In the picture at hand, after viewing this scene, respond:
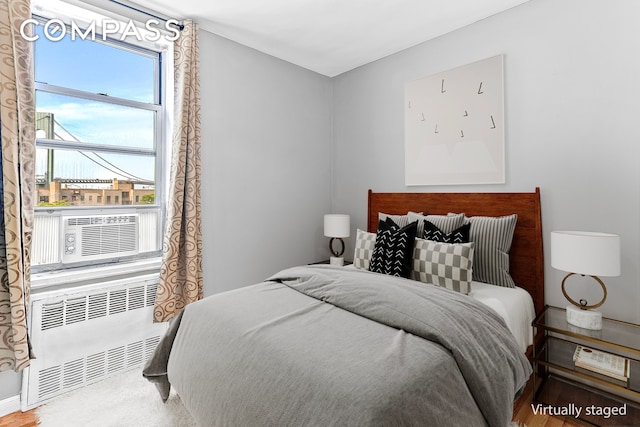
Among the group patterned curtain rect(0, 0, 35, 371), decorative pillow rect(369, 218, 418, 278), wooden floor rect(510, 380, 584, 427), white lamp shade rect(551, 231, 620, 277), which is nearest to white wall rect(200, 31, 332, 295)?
patterned curtain rect(0, 0, 35, 371)

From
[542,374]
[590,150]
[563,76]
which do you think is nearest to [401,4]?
[563,76]

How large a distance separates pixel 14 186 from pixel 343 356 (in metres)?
2.01

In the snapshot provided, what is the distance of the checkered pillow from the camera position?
1954 mm

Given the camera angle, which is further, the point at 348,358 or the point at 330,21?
the point at 330,21

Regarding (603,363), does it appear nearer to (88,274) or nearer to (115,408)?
(115,408)

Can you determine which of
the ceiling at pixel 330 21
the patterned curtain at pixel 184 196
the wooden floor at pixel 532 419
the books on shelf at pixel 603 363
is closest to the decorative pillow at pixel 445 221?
the books on shelf at pixel 603 363

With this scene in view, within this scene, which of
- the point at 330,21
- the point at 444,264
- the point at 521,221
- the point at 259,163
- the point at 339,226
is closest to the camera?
the point at 444,264

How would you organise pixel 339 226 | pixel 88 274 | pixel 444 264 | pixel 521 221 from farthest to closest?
pixel 339 226
pixel 521 221
pixel 88 274
pixel 444 264

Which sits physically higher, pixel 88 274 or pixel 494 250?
pixel 494 250

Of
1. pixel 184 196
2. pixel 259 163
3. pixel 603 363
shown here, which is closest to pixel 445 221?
pixel 603 363

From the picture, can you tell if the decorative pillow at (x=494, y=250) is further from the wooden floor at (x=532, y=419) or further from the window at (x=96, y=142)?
the window at (x=96, y=142)

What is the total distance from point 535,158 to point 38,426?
351 cm

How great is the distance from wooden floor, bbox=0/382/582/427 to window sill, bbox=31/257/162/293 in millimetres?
713

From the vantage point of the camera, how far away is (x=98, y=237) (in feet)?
7.56
